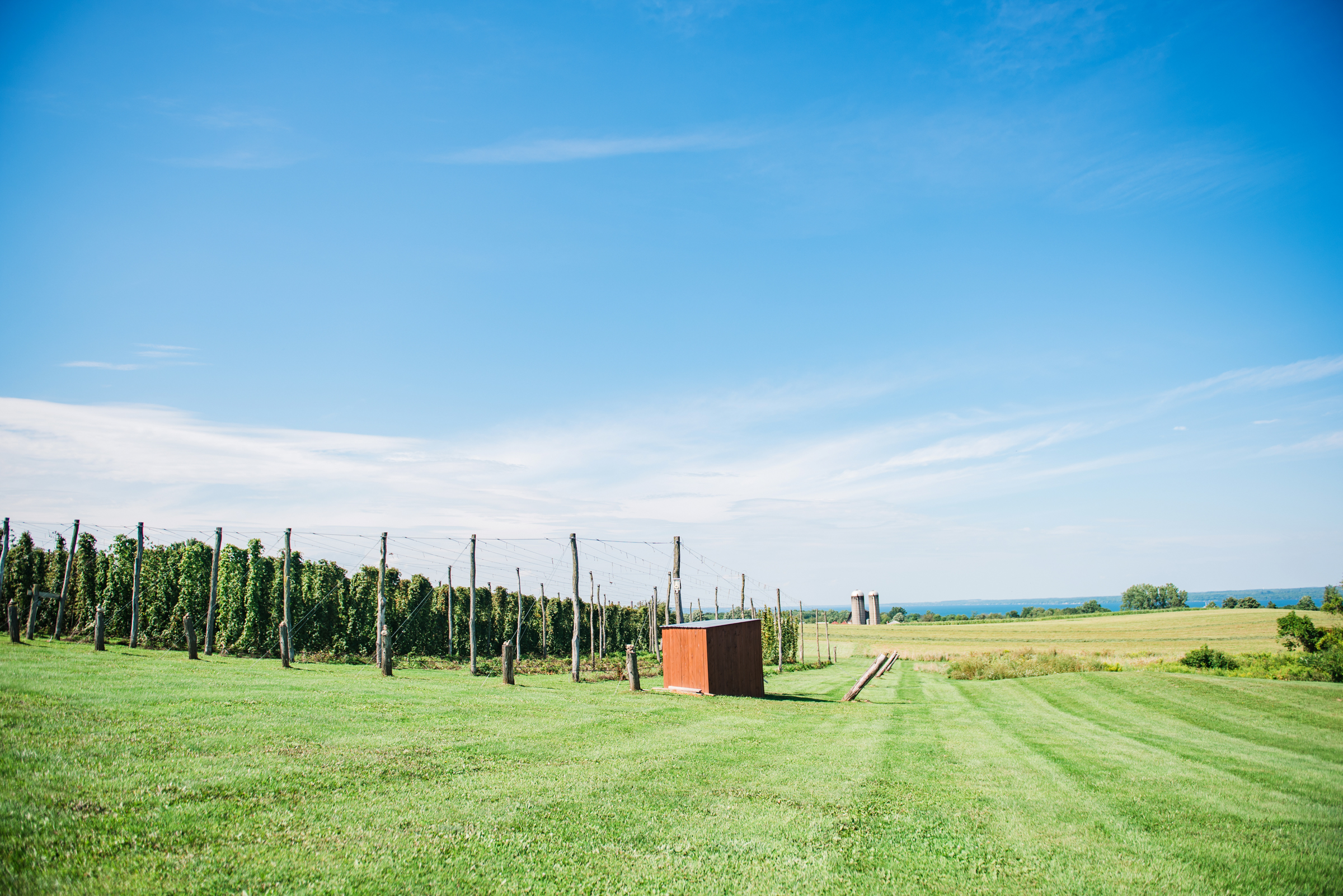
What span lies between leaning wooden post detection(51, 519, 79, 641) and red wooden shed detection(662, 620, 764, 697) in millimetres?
27332

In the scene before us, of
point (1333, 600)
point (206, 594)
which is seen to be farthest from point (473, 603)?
point (1333, 600)

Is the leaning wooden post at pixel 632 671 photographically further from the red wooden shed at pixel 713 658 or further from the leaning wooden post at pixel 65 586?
the leaning wooden post at pixel 65 586

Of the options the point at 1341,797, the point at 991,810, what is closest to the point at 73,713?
the point at 991,810

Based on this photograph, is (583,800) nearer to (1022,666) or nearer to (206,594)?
(206,594)

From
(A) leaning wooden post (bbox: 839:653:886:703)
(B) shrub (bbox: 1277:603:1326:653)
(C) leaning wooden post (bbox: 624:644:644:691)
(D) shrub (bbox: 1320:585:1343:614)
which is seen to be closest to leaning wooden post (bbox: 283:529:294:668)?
(C) leaning wooden post (bbox: 624:644:644:691)

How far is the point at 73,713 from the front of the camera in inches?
380

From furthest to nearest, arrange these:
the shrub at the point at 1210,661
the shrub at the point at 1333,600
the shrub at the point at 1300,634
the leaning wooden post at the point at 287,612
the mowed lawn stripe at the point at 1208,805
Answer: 1. the shrub at the point at 1333,600
2. the shrub at the point at 1300,634
3. the shrub at the point at 1210,661
4. the leaning wooden post at the point at 287,612
5. the mowed lawn stripe at the point at 1208,805

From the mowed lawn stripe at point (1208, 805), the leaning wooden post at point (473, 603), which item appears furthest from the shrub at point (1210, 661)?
the leaning wooden post at point (473, 603)

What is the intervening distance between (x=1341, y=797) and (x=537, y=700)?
52.0ft

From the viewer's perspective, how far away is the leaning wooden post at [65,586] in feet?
95.6

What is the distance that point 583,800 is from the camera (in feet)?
26.8

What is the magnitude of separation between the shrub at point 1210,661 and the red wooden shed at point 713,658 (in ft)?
72.5

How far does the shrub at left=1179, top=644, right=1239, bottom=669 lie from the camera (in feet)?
99.3

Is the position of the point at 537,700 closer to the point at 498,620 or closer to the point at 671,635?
the point at 671,635
